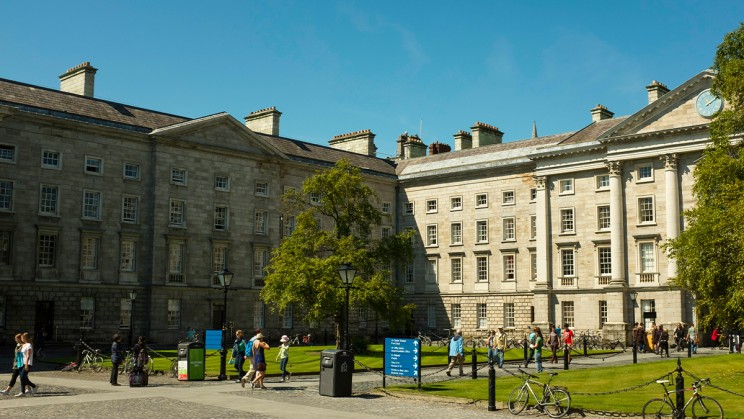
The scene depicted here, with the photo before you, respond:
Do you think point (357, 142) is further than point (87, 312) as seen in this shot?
Yes

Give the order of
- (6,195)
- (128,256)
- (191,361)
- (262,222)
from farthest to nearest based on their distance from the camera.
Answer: (262,222), (128,256), (6,195), (191,361)

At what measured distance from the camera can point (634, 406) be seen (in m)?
21.2

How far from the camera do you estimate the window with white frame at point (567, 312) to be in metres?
A: 58.3

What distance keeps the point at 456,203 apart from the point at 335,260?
2478 centimetres

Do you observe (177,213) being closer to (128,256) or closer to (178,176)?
(178,176)

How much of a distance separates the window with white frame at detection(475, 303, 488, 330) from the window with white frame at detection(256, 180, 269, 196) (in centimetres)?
1801

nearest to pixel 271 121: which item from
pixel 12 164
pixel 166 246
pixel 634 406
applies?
pixel 166 246

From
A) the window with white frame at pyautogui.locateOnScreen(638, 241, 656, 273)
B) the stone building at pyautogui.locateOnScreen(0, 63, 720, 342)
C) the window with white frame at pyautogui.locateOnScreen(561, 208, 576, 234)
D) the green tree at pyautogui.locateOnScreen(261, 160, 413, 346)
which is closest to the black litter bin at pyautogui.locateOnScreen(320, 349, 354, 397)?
the green tree at pyautogui.locateOnScreen(261, 160, 413, 346)

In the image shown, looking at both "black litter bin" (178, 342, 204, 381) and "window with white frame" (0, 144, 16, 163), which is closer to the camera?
"black litter bin" (178, 342, 204, 381)

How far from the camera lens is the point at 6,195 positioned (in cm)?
4816

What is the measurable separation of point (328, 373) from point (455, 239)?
4194 centimetres

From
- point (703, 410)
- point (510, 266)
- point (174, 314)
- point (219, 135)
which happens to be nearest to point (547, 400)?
point (703, 410)

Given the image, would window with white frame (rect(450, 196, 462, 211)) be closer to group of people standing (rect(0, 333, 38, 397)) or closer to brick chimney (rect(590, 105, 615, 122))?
brick chimney (rect(590, 105, 615, 122))

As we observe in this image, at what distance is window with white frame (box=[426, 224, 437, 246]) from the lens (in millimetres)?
67562
